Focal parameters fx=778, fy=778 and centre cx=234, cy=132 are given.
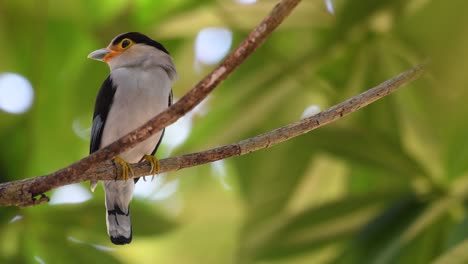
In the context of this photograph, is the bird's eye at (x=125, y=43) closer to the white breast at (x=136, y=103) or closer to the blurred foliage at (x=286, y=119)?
the white breast at (x=136, y=103)

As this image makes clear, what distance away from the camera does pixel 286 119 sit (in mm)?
2623

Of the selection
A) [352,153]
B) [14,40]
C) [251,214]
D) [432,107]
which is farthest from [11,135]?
[432,107]

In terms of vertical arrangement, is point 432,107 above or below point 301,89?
below

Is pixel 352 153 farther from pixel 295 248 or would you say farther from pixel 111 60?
pixel 111 60

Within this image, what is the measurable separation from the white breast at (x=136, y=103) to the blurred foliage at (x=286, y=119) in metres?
0.36

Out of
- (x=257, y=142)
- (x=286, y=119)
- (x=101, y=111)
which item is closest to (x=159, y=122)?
(x=257, y=142)

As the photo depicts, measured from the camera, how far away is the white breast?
6.56 feet

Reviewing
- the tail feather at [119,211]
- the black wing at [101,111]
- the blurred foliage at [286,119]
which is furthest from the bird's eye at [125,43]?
the tail feather at [119,211]

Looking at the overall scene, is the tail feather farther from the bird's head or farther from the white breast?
the bird's head

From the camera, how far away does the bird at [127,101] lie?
A: 6.60ft

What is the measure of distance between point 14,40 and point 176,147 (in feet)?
2.10

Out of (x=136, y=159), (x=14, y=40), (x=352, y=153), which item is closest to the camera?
(x=136, y=159)

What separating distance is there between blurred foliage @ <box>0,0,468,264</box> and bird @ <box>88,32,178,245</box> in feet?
0.91

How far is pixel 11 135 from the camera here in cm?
235
